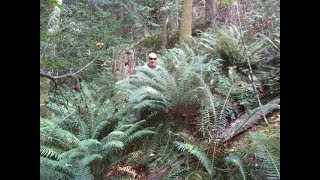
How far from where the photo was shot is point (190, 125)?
13.0 ft

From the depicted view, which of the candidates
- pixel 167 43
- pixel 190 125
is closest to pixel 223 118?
pixel 190 125

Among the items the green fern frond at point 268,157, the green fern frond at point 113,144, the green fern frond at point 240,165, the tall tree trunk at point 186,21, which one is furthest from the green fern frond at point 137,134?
the tall tree trunk at point 186,21

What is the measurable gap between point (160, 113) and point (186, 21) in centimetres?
440

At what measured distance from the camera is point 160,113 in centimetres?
427

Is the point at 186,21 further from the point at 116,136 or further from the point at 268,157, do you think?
the point at 268,157

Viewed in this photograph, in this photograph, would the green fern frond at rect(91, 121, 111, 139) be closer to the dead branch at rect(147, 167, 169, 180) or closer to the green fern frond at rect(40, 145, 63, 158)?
the green fern frond at rect(40, 145, 63, 158)

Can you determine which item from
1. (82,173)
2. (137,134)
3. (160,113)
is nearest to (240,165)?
(137,134)

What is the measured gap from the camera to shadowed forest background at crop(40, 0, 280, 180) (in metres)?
3.11

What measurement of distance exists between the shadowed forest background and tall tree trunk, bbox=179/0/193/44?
0.99 meters

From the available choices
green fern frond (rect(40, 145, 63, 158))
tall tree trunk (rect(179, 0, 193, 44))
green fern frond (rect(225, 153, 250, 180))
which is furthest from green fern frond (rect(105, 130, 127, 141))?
tall tree trunk (rect(179, 0, 193, 44))

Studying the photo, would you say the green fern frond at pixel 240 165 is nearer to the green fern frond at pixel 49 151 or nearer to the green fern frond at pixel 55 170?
the green fern frond at pixel 55 170
